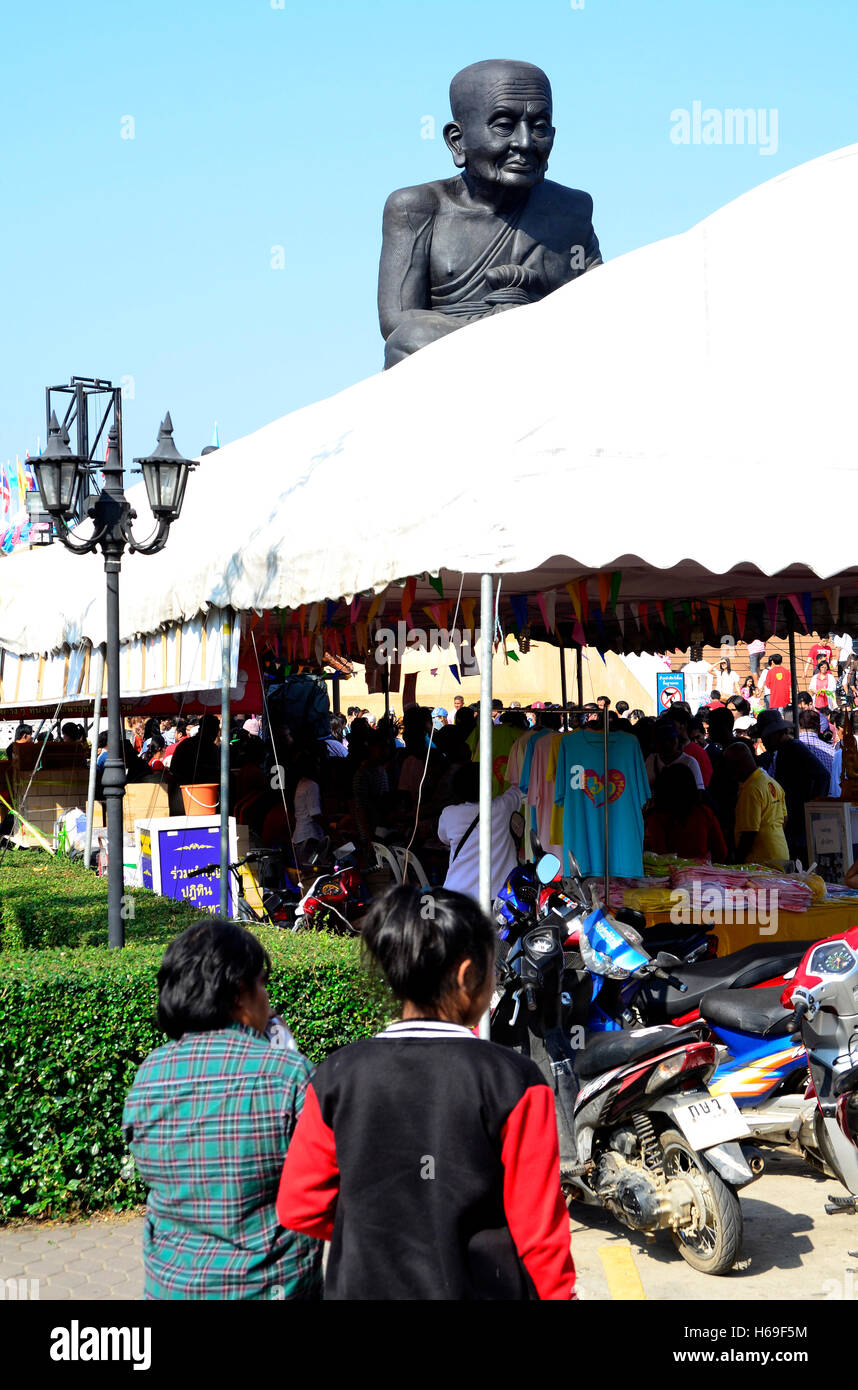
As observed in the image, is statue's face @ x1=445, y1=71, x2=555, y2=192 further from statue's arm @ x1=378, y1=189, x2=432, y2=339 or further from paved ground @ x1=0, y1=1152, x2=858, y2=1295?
paved ground @ x1=0, y1=1152, x2=858, y2=1295

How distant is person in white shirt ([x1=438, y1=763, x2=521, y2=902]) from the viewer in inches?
288

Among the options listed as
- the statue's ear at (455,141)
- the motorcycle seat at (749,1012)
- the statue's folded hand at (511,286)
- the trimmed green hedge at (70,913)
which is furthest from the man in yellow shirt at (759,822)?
the statue's ear at (455,141)

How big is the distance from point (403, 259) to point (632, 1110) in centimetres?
1060

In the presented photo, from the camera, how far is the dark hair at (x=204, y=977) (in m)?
2.66

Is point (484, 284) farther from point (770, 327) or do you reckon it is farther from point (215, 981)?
point (215, 981)

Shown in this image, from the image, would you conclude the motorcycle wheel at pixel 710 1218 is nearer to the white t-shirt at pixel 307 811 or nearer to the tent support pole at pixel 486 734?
the tent support pole at pixel 486 734

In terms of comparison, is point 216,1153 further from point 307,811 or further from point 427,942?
point 307,811

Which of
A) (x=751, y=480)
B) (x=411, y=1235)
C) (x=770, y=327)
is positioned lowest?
(x=411, y=1235)

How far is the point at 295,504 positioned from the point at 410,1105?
17.9 feet

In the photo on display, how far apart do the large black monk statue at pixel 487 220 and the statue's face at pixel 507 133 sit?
10mm

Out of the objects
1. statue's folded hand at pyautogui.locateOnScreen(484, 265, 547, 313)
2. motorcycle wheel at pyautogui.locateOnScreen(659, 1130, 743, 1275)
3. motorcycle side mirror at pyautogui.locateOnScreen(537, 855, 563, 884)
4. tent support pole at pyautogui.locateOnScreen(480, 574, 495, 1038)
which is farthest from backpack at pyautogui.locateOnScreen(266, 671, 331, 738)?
motorcycle wheel at pyautogui.locateOnScreen(659, 1130, 743, 1275)

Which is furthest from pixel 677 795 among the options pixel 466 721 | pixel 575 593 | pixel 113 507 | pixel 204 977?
pixel 204 977
